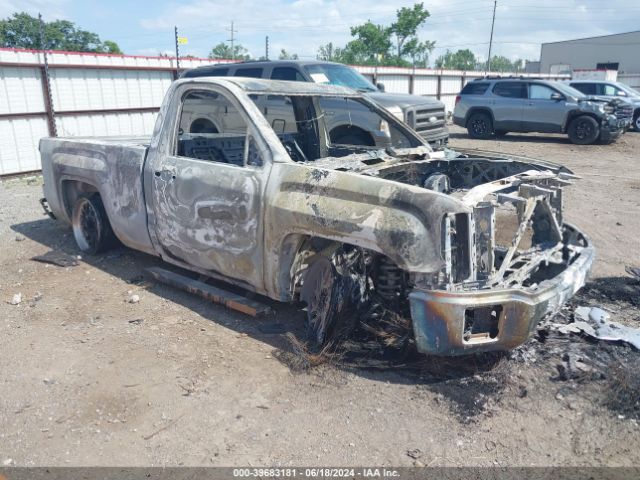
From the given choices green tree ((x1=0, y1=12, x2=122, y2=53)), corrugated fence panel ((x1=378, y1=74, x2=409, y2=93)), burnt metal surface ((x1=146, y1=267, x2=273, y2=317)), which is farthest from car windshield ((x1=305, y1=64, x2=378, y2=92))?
green tree ((x1=0, y1=12, x2=122, y2=53))

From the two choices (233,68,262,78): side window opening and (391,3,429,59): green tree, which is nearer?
(233,68,262,78): side window opening

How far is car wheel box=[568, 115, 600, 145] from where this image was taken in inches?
606

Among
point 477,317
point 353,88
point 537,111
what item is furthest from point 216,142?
point 537,111

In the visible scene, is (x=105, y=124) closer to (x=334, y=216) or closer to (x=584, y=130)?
(x=334, y=216)

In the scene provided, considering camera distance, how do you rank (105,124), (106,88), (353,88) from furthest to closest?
(105,124)
(106,88)
(353,88)

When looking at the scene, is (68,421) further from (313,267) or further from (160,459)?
(313,267)

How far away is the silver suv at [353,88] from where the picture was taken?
8.57m

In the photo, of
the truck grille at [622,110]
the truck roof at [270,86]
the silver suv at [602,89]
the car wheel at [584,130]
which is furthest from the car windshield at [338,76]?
the silver suv at [602,89]

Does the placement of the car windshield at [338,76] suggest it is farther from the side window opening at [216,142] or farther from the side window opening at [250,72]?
the side window opening at [216,142]

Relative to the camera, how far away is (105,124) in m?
12.8

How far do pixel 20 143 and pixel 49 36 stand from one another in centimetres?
4121

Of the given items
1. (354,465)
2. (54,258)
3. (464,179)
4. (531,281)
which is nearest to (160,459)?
(354,465)

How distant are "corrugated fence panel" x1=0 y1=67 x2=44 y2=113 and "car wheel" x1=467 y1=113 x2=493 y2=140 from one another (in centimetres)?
1218

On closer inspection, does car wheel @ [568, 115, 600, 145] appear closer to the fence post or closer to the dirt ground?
the dirt ground
